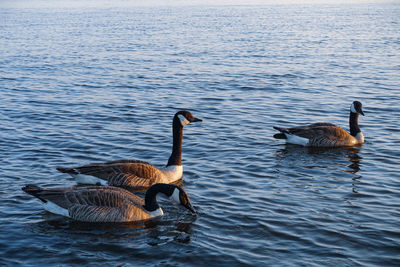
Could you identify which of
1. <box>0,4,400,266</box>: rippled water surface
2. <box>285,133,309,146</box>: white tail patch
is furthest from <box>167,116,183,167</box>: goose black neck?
<box>285,133,309,146</box>: white tail patch

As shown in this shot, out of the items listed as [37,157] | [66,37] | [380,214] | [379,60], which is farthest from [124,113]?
[66,37]

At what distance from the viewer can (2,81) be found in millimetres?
28359

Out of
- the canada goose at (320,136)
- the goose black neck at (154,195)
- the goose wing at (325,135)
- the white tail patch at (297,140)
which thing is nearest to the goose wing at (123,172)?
the goose black neck at (154,195)

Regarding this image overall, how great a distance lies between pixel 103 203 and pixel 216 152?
5643 mm

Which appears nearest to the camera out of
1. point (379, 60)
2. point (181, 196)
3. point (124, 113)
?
point (181, 196)

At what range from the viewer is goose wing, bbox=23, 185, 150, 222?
11297mm

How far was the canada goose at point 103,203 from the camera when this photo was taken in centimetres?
1130

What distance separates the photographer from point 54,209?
11.5m

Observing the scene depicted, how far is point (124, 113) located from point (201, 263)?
12472 millimetres

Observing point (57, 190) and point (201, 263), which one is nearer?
point (201, 263)

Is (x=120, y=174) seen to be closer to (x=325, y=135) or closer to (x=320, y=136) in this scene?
(x=320, y=136)

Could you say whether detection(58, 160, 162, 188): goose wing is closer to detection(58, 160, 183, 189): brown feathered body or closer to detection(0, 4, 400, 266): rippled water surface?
detection(58, 160, 183, 189): brown feathered body

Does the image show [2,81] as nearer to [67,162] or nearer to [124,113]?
[124,113]

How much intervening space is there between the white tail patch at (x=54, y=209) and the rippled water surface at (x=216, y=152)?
0.61 ft
